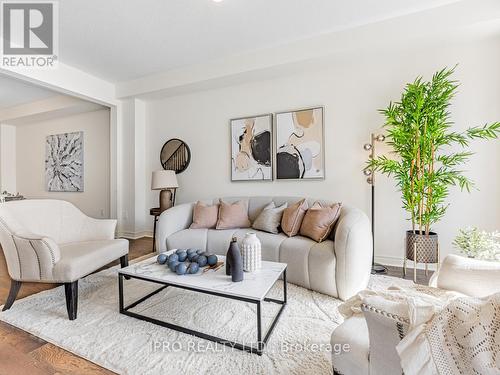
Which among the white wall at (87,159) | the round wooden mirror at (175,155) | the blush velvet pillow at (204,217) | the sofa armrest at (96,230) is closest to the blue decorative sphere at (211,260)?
the blush velvet pillow at (204,217)

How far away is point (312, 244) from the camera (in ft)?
7.72

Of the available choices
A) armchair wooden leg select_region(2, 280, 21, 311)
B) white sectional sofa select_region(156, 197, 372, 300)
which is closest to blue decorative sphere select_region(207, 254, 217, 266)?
white sectional sofa select_region(156, 197, 372, 300)

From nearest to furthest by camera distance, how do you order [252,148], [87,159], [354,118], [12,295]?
[12,295] < [354,118] < [252,148] < [87,159]

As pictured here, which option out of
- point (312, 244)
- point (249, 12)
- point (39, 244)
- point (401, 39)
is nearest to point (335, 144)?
point (401, 39)

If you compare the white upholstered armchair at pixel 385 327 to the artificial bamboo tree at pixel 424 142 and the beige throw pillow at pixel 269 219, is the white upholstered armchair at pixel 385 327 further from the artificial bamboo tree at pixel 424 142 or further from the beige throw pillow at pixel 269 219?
the beige throw pillow at pixel 269 219

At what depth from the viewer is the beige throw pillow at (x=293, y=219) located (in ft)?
8.66

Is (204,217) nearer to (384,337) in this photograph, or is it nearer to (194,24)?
(194,24)

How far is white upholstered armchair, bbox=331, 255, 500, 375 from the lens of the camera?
78 centimetres

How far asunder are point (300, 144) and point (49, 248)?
2830 millimetres

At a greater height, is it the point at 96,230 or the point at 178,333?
the point at 96,230

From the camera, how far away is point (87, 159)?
5.03 meters

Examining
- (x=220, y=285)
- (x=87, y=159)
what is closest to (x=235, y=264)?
(x=220, y=285)

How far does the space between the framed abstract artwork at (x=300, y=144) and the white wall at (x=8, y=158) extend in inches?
266

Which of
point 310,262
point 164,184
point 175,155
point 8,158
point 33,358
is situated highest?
point 8,158
